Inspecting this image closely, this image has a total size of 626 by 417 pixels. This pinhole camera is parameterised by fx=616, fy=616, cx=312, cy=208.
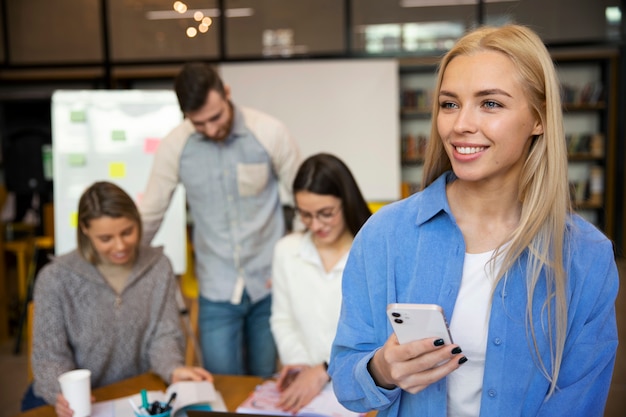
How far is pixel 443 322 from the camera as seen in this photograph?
917 mm

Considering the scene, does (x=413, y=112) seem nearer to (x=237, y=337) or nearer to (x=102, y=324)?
(x=237, y=337)

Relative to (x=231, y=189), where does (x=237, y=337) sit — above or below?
below

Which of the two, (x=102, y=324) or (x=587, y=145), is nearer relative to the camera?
(x=102, y=324)

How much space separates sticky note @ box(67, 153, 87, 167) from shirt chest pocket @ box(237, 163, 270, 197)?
1.50 meters

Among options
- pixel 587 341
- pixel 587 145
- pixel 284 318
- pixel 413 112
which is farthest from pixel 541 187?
pixel 587 145

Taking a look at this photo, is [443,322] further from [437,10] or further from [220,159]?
[437,10]

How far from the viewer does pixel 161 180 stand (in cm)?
257

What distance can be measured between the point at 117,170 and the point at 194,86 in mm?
1596

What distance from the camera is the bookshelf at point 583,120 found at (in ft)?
22.2

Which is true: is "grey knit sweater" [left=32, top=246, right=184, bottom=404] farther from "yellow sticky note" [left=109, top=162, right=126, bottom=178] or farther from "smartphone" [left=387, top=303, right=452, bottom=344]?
"yellow sticky note" [left=109, top=162, right=126, bottom=178]

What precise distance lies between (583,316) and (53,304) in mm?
1510

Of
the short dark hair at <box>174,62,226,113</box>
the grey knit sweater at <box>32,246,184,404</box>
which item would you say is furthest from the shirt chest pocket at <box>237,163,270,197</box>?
the grey knit sweater at <box>32,246,184,404</box>

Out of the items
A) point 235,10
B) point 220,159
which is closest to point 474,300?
point 220,159

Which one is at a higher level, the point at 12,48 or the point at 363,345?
the point at 12,48
